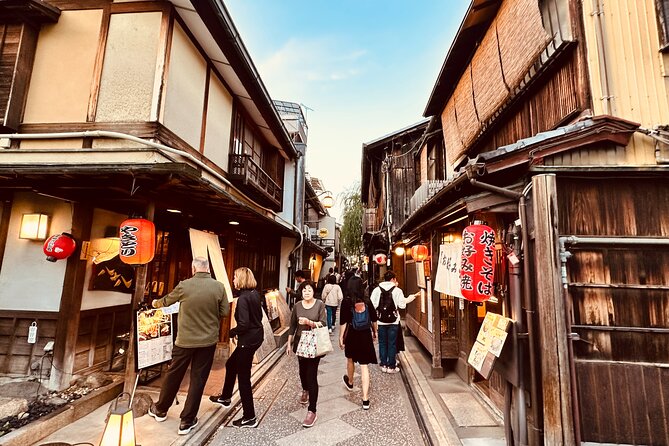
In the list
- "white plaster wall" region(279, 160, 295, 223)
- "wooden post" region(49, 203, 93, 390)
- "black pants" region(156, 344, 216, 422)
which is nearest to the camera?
"black pants" region(156, 344, 216, 422)

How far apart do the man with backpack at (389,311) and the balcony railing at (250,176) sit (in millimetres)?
5612

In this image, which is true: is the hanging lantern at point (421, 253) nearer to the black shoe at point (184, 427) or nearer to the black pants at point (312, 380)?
the black pants at point (312, 380)

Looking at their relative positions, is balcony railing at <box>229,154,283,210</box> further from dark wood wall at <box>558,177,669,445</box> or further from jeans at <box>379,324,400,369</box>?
dark wood wall at <box>558,177,669,445</box>

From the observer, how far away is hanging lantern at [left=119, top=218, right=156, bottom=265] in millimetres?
5723

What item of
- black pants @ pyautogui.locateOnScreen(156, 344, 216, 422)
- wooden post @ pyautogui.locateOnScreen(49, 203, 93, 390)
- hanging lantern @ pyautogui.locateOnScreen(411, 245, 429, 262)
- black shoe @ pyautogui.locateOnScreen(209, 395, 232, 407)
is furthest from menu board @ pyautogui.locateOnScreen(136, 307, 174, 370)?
hanging lantern @ pyautogui.locateOnScreen(411, 245, 429, 262)

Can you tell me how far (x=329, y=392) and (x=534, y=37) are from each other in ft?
27.5

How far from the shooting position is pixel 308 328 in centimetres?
606

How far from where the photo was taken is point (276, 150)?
632 inches

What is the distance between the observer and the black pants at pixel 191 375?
5336 millimetres

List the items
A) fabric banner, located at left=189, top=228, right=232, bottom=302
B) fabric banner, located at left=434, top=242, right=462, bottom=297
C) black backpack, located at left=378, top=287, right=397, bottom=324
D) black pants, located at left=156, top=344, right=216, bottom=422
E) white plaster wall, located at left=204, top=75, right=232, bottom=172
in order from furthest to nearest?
white plaster wall, located at left=204, top=75, right=232, bottom=172, black backpack, located at left=378, top=287, right=397, bottom=324, fabric banner, located at left=189, top=228, right=232, bottom=302, fabric banner, located at left=434, top=242, right=462, bottom=297, black pants, located at left=156, top=344, right=216, bottom=422

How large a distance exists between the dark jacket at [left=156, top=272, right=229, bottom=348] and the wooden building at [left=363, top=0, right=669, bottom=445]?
4852 millimetres

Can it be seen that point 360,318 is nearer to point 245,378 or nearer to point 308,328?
point 308,328

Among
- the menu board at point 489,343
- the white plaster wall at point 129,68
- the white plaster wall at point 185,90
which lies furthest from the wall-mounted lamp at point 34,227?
the menu board at point 489,343

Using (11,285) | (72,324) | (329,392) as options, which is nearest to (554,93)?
(329,392)
